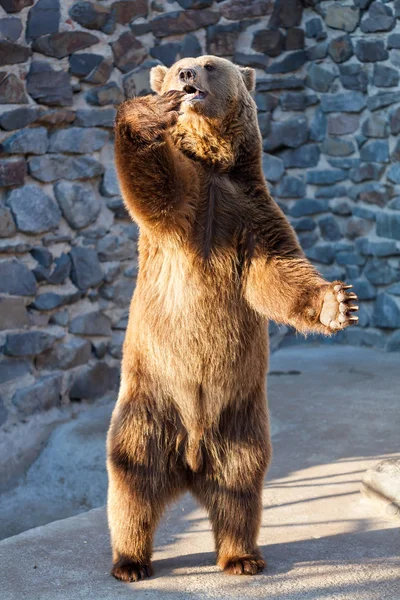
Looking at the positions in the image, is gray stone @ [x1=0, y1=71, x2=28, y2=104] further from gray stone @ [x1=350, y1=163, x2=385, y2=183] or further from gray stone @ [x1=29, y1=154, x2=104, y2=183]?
gray stone @ [x1=350, y1=163, x2=385, y2=183]

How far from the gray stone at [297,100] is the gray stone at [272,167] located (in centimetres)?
41

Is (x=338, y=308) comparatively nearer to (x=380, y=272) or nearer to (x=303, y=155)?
(x=380, y=272)

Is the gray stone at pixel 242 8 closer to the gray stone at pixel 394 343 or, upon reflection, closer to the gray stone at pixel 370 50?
the gray stone at pixel 370 50

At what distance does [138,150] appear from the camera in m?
2.57

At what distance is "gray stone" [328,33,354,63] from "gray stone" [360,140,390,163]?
2.29 ft

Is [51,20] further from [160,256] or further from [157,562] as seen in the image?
[157,562]

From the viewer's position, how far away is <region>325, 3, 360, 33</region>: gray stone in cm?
659

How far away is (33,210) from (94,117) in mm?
743

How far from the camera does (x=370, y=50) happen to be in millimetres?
6535

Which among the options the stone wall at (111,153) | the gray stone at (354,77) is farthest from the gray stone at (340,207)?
the gray stone at (354,77)

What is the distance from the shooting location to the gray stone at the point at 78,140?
5.19m

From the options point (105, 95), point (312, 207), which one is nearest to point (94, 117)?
point (105, 95)

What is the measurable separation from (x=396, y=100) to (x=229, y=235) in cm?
413

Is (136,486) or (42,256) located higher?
(42,256)
